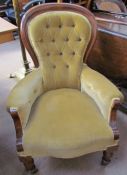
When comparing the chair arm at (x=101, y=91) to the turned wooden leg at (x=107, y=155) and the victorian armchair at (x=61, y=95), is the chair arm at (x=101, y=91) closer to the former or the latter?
the victorian armchair at (x=61, y=95)

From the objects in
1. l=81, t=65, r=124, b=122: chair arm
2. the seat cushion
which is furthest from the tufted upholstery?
the seat cushion

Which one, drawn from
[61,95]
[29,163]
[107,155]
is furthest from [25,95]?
[107,155]

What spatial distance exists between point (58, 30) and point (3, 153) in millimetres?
1055

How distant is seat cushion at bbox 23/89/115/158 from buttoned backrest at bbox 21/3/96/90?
28cm

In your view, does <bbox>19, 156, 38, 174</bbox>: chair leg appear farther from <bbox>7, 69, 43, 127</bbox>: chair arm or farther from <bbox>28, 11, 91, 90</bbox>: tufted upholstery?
<bbox>28, 11, 91, 90</bbox>: tufted upholstery

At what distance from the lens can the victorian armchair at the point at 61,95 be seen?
1.30 m

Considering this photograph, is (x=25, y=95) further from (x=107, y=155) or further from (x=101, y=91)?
(x=107, y=155)

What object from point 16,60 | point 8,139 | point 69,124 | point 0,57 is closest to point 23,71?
point 16,60

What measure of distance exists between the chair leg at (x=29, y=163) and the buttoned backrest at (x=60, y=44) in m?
0.56

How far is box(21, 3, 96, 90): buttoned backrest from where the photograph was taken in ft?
5.30

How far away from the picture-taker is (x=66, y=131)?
132 cm

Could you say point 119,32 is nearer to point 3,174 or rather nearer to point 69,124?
point 69,124

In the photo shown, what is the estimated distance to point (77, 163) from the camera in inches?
63.7

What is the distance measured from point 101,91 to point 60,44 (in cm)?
52
